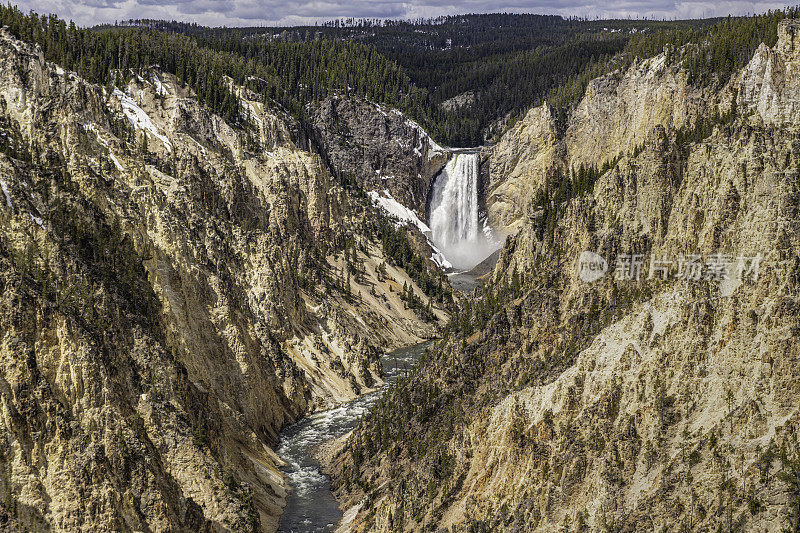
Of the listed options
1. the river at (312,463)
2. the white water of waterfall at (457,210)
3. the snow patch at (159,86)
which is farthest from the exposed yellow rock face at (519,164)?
the river at (312,463)

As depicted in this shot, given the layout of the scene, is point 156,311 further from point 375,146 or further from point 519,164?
point 519,164

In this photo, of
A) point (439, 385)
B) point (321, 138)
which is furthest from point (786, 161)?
point (321, 138)

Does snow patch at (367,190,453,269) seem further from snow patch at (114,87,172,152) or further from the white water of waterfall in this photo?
snow patch at (114,87,172,152)

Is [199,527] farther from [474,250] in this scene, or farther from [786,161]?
[474,250]

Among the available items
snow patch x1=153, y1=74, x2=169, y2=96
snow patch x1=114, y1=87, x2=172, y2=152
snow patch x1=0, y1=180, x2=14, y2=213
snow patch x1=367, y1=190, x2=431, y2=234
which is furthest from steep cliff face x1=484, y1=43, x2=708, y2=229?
snow patch x1=0, y1=180, x2=14, y2=213

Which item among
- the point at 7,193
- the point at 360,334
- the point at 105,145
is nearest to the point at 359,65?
the point at 360,334

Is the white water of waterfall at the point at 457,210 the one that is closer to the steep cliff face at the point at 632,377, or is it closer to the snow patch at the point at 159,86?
the snow patch at the point at 159,86
